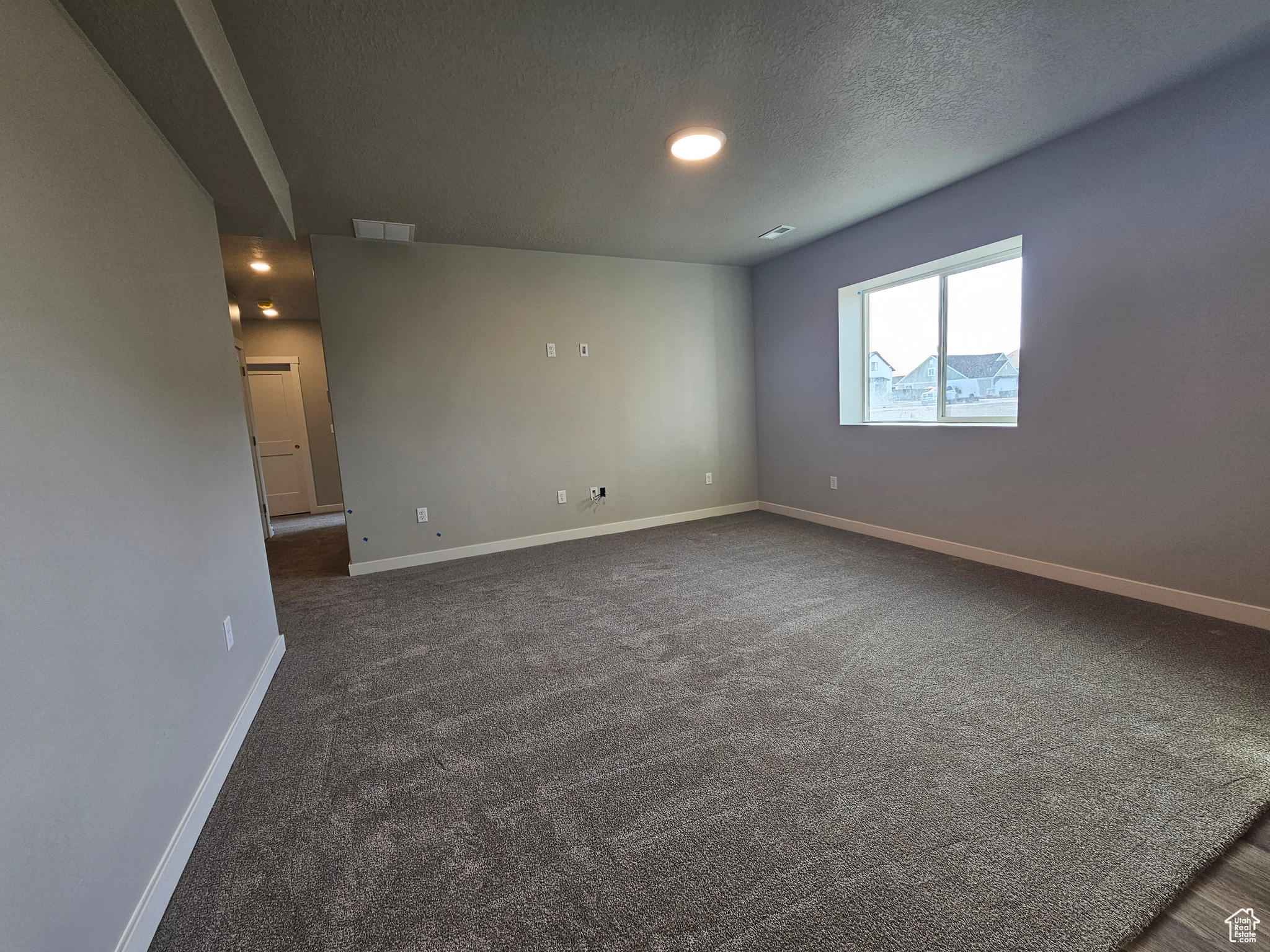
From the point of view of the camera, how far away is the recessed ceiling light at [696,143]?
2.57 meters

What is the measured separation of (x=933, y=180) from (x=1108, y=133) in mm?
860

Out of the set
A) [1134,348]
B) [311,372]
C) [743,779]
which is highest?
[311,372]

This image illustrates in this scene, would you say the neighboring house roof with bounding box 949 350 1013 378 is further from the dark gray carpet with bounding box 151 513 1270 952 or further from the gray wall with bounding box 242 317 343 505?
the gray wall with bounding box 242 317 343 505

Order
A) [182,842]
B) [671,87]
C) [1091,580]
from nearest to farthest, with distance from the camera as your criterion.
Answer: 1. [182,842]
2. [671,87]
3. [1091,580]

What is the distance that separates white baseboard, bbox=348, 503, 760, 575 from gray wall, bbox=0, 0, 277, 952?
6.83 feet

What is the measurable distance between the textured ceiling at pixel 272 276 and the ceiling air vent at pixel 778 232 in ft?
11.6

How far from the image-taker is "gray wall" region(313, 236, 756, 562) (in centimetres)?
393

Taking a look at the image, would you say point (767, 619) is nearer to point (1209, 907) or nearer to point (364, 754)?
point (1209, 907)

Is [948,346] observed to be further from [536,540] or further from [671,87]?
[536,540]

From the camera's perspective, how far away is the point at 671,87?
7.30 feet

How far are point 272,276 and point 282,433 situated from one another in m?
2.72

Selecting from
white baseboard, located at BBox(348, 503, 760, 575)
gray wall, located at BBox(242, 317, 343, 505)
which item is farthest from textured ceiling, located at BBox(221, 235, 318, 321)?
white baseboard, located at BBox(348, 503, 760, 575)

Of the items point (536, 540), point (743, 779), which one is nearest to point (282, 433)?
point (536, 540)

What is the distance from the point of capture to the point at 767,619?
109 inches
